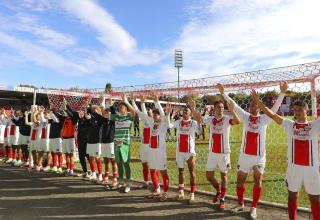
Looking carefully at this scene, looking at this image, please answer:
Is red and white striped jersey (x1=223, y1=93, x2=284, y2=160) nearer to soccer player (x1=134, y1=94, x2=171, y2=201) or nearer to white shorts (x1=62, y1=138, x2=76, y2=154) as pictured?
soccer player (x1=134, y1=94, x2=171, y2=201)

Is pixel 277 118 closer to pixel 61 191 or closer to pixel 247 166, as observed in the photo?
pixel 247 166

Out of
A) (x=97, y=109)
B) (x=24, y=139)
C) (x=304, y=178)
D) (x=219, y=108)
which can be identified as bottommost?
(x=304, y=178)

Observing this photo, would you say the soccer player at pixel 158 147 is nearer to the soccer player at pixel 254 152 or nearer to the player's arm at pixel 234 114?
the player's arm at pixel 234 114

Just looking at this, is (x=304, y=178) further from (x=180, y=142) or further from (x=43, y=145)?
(x=43, y=145)

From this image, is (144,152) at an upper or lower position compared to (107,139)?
lower

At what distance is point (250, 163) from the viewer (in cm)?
666

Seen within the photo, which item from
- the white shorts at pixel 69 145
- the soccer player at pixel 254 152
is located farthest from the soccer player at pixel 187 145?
the white shorts at pixel 69 145

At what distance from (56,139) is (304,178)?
8531 millimetres

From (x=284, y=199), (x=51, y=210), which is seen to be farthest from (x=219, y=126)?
(x=51, y=210)

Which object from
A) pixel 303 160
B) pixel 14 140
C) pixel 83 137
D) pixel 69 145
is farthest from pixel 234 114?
pixel 14 140

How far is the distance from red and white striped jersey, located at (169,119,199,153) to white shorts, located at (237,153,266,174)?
1543mm

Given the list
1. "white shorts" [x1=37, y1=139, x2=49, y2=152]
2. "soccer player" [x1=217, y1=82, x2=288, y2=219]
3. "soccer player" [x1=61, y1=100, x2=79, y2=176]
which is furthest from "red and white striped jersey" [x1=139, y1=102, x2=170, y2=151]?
"white shorts" [x1=37, y1=139, x2=49, y2=152]

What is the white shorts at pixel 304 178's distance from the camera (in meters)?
5.45

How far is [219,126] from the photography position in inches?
295
